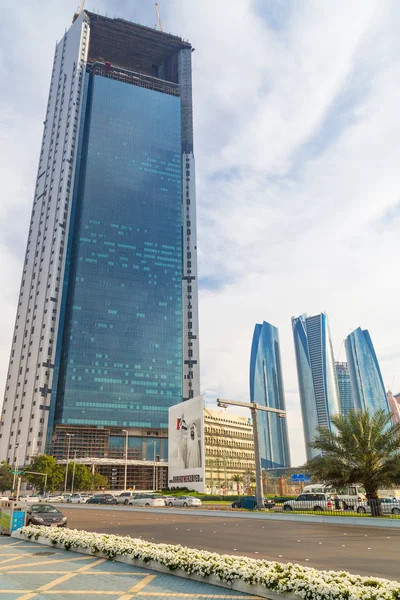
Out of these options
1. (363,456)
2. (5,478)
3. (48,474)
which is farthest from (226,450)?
(363,456)

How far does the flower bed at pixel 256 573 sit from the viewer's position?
8406mm

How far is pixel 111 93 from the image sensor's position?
16800cm

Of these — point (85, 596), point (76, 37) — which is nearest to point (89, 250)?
point (76, 37)

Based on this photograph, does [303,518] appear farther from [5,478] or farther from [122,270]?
[122,270]

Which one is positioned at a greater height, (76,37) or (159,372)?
(76,37)

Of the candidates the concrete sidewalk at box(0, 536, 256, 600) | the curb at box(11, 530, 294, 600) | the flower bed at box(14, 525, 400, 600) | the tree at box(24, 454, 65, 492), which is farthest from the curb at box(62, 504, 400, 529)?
the tree at box(24, 454, 65, 492)

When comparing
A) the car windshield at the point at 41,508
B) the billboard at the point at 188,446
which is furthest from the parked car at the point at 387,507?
the billboard at the point at 188,446

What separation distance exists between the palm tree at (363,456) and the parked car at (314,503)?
8.23 m

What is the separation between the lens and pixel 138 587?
10.2 m

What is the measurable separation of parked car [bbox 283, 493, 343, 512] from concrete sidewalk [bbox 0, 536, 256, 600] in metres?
30.2

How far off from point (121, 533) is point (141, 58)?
212 m

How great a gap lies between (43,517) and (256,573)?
17.4 meters

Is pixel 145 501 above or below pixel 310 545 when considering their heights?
below

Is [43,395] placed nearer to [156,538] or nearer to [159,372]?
[159,372]
